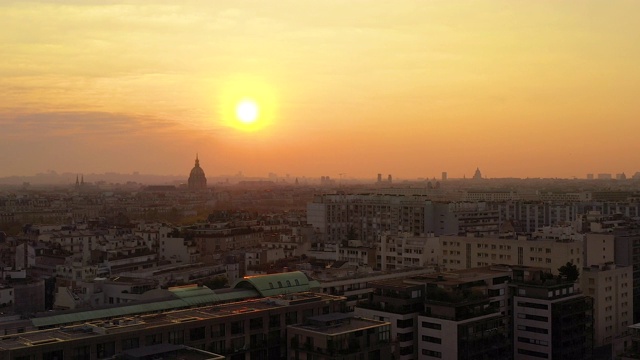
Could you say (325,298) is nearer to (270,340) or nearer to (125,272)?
(270,340)

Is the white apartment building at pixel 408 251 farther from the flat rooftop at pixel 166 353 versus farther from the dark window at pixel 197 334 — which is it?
the flat rooftop at pixel 166 353

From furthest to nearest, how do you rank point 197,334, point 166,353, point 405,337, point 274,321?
point 405,337
point 274,321
point 197,334
point 166,353

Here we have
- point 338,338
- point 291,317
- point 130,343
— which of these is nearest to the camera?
point 130,343

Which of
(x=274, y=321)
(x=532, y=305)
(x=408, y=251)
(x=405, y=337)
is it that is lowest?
(x=405, y=337)

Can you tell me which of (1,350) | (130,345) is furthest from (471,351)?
(1,350)

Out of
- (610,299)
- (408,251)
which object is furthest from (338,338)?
(408,251)

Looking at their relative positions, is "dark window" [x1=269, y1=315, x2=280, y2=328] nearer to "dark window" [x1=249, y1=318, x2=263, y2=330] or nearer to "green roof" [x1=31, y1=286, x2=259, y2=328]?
"dark window" [x1=249, y1=318, x2=263, y2=330]

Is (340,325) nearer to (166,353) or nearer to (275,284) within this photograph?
(275,284)
